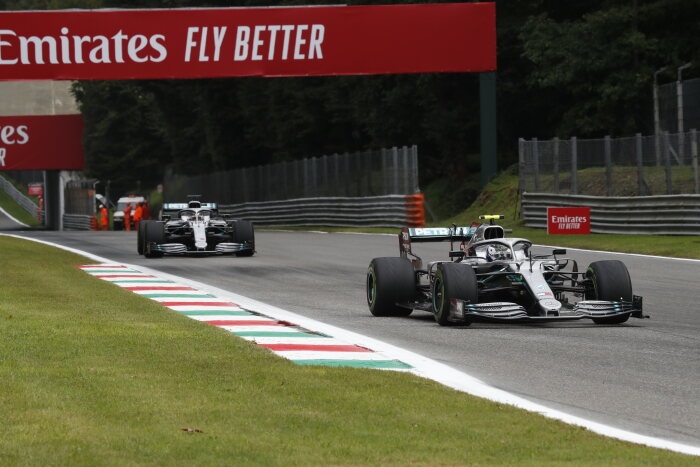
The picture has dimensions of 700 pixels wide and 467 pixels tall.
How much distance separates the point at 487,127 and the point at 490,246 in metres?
26.2

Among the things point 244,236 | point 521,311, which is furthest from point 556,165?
point 521,311

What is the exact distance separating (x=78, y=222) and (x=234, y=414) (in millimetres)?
66481

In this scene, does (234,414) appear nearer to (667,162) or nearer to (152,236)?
(152,236)

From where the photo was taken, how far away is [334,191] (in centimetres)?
4512

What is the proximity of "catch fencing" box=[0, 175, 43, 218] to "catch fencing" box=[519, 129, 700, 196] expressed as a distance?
64.1 metres

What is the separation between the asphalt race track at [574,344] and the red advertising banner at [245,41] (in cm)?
1413

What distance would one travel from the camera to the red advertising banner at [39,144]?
228 ft

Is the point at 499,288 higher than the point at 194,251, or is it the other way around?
the point at 499,288

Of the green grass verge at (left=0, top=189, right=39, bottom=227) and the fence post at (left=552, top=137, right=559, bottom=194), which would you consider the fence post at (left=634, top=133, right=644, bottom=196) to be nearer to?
the fence post at (left=552, top=137, right=559, bottom=194)

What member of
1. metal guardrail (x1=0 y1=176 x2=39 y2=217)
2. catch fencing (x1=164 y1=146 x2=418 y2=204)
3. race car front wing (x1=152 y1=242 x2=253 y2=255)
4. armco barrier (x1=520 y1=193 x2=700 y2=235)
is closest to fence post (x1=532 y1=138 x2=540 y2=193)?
armco barrier (x1=520 y1=193 x2=700 y2=235)

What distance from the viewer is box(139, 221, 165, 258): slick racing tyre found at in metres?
26.9

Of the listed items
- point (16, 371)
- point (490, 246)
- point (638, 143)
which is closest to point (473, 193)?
point (638, 143)

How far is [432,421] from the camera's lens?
24.8 feet

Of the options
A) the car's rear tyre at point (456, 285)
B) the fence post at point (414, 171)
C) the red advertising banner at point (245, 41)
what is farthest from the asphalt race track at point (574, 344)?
the fence post at point (414, 171)
